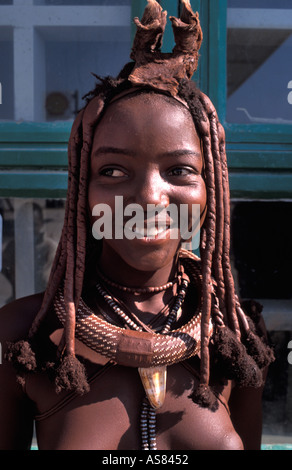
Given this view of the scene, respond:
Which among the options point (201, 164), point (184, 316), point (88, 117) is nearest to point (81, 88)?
point (88, 117)

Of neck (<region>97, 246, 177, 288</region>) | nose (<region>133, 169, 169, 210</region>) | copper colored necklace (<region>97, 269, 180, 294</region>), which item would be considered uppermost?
nose (<region>133, 169, 169, 210</region>)

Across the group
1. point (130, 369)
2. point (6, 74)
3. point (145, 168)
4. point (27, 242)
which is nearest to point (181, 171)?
point (145, 168)

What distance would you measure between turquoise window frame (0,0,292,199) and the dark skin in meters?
0.66

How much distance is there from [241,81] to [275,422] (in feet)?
4.41

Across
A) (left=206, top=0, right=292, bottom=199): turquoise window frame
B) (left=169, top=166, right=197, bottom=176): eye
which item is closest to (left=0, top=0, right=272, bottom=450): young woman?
(left=169, top=166, right=197, bottom=176): eye

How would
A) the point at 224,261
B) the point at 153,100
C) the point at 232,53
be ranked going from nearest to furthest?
the point at 153,100, the point at 224,261, the point at 232,53

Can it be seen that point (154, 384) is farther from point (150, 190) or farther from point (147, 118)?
point (147, 118)

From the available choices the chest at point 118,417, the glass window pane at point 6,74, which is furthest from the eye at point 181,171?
the glass window pane at point 6,74

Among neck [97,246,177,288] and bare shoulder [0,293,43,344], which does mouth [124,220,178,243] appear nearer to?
neck [97,246,177,288]

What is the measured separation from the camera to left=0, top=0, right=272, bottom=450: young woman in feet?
3.64

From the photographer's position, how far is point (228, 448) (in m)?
1.14

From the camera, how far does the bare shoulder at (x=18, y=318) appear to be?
1.22m

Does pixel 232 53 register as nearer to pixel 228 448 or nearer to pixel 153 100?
pixel 153 100

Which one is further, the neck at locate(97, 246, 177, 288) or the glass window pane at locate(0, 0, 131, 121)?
the glass window pane at locate(0, 0, 131, 121)
